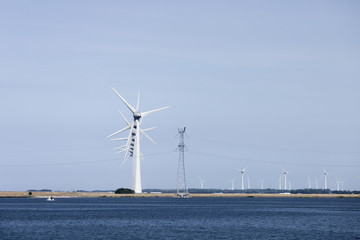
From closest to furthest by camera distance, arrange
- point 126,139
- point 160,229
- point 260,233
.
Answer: point 260,233 < point 160,229 < point 126,139

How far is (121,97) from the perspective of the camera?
545 feet

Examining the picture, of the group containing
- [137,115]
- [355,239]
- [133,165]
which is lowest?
[355,239]

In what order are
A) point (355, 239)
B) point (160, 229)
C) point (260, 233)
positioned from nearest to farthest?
point (355, 239) < point (260, 233) < point (160, 229)

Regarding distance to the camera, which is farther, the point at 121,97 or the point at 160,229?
the point at 121,97

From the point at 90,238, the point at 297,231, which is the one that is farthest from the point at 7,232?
the point at 297,231

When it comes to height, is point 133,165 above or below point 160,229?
above

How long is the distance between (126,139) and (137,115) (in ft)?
28.4

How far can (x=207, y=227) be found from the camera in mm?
Answer: 79938

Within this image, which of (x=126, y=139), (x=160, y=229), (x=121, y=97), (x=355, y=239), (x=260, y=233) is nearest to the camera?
(x=355, y=239)

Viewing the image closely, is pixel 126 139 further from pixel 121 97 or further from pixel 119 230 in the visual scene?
pixel 119 230

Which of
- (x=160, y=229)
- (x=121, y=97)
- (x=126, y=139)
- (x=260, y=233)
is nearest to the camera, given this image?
(x=260, y=233)

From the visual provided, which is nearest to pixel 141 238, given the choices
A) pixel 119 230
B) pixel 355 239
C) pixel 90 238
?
pixel 90 238

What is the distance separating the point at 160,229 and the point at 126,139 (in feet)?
336

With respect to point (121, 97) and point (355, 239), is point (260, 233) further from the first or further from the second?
point (121, 97)
